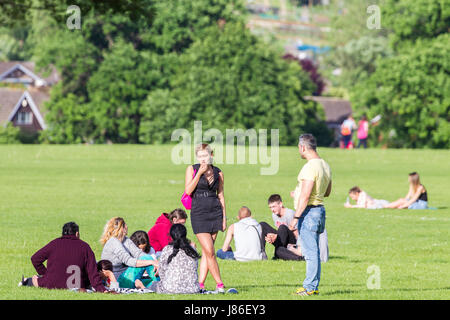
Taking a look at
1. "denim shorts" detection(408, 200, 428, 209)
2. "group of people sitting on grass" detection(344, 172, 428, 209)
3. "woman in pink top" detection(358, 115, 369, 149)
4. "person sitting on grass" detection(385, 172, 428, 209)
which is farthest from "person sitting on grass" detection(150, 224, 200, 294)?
"woman in pink top" detection(358, 115, 369, 149)

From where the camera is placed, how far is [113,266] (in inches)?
585

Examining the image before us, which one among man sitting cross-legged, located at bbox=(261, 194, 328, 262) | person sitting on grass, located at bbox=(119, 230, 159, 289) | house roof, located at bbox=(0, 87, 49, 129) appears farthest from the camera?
house roof, located at bbox=(0, 87, 49, 129)

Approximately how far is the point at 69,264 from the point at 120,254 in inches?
62.7

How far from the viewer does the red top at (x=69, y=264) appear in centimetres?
1321

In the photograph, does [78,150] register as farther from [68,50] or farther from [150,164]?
[68,50]

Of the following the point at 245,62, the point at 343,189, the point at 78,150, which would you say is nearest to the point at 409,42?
the point at 245,62

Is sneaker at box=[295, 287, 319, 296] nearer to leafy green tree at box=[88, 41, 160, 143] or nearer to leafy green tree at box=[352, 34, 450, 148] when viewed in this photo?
leafy green tree at box=[352, 34, 450, 148]

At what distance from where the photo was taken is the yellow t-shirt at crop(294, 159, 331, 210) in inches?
497

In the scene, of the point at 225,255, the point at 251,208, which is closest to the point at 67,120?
the point at 251,208

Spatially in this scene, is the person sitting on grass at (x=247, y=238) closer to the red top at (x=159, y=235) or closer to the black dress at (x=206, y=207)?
the red top at (x=159, y=235)

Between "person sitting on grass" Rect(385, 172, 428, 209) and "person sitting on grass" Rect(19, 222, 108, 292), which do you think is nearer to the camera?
"person sitting on grass" Rect(19, 222, 108, 292)

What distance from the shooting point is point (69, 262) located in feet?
43.5

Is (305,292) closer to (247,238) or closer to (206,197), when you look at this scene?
(206,197)

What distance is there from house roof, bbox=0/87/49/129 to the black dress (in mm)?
104945
